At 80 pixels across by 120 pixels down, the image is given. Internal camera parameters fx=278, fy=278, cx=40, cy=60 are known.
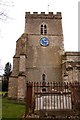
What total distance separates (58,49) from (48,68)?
3.72 m

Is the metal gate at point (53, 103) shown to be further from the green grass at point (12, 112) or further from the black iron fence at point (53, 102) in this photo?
the green grass at point (12, 112)

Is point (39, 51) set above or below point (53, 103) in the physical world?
above

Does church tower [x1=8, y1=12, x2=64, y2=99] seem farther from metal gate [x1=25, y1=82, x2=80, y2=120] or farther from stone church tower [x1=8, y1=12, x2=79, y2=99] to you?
metal gate [x1=25, y1=82, x2=80, y2=120]

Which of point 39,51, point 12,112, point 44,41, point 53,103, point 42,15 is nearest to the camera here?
point 53,103

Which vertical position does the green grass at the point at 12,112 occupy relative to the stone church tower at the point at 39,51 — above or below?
below

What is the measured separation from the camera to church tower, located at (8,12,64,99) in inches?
1742

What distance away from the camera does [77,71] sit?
120ft

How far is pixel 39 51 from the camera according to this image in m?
46.5

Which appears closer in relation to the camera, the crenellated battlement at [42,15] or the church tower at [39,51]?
the church tower at [39,51]

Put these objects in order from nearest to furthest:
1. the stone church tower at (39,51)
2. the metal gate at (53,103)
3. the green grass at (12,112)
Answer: the metal gate at (53,103) < the green grass at (12,112) < the stone church tower at (39,51)

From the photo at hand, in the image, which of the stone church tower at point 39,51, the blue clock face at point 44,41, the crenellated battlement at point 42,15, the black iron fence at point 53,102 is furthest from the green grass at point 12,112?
the crenellated battlement at point 42,15

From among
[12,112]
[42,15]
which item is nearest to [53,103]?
[12,112]

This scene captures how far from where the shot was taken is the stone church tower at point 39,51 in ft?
Answer: 145

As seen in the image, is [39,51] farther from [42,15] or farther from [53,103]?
[53,103]
